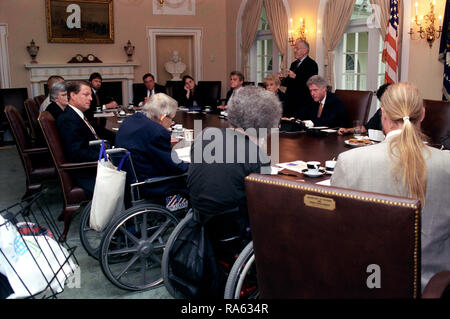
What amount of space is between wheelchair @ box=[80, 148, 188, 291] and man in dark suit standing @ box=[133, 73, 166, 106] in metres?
4.71

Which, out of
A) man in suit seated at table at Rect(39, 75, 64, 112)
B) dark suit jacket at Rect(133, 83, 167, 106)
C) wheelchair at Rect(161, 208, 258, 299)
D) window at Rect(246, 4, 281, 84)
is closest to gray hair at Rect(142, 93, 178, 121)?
wheelchair at Rect(161, 208, 258, 299)

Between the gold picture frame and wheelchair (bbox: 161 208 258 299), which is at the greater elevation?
the gold picture frame

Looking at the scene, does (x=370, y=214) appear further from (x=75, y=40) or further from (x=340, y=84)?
(x=75, y=40)

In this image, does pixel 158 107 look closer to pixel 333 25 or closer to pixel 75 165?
pixel 75 165

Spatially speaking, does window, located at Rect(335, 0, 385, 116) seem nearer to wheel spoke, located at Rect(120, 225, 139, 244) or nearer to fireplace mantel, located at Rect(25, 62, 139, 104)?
fireplace mantel, located at Rect(25, 62, 139, 104)

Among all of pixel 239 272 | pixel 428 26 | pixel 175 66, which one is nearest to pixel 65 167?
pixel 239 272

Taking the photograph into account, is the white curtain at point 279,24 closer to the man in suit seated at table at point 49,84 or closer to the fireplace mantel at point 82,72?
the fireplace mantel at point 82,72

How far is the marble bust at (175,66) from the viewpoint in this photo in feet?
33.9

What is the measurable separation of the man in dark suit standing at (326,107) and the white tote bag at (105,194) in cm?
241

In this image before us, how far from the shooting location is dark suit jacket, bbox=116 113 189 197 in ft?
9.63

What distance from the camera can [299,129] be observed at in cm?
422

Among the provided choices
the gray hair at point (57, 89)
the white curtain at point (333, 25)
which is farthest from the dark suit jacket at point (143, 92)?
the gray hair at point (57, 89)
